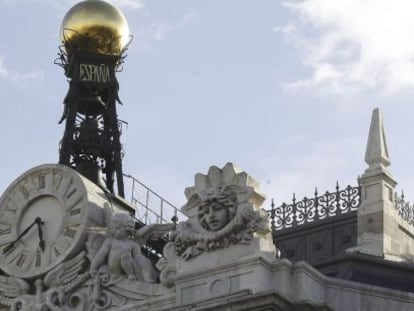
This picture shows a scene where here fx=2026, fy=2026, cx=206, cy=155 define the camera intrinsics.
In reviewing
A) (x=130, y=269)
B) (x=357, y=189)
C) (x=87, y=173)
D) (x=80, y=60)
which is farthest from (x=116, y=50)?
(x=130, y=269)

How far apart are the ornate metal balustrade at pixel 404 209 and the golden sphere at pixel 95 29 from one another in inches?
534

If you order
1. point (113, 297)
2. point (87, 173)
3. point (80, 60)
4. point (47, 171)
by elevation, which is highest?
point (80, 60)

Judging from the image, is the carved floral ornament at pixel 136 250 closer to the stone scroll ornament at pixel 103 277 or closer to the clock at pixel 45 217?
the stone scroll ornament at pixel 103 277

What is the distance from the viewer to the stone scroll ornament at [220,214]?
48.8 meters

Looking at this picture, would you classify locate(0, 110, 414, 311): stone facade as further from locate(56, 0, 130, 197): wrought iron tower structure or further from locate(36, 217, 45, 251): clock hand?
locate(56, 0, 130, 197): wrought iron tower structure

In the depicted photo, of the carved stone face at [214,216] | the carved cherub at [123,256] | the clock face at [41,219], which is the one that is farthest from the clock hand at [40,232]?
the carved stone face at [214,216]

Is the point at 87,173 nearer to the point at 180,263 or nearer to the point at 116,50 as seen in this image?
the point at 116,50

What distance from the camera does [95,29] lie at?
67188mm

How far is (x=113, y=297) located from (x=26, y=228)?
3.57m

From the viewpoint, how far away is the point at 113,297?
51.2 meters

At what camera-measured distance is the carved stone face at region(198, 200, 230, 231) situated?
1941 inches

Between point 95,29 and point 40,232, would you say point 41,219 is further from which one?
point 95,29

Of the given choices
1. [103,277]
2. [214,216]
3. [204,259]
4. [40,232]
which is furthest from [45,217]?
[214,216]

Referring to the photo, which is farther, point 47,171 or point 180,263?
point 47,171
